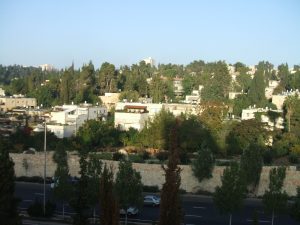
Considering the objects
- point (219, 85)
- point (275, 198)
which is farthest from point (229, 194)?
point (219, 85)

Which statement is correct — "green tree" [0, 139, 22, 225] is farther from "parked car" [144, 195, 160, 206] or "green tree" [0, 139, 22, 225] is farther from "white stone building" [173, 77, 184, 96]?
"white stone building" [173, 77, 184, 96]

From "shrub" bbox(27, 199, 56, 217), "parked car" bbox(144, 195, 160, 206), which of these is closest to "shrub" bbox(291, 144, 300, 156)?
"parked car" bbox(144, 195, 160, 206)

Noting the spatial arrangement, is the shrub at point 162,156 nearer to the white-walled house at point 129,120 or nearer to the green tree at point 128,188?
the white-walled house at point 129,120

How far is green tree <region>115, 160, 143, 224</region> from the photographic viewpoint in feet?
58.9

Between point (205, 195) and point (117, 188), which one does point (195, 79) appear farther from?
point (117, 188)

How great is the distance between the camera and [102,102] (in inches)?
2381

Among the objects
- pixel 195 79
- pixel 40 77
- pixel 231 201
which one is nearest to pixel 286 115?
pixel 231 201

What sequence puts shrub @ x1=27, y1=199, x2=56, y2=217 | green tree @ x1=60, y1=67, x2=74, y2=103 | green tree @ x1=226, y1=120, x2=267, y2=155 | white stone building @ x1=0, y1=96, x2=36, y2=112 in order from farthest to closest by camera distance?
white stone building @ x1=0, y1=96, x2=36, y2=112
green tree @ x1=60, y1=67, x2=74, y2=103
green tree @ x1=226, y1=120, x2=267, y2=155
shrub @ x1=27, y1=199, x2=56, y2=217

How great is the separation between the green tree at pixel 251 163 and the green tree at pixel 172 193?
580 inches

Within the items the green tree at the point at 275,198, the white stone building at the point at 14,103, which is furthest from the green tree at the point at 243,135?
the white stone building at the point at 14,103

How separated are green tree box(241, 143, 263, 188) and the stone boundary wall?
76cm

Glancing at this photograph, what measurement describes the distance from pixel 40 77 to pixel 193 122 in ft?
165

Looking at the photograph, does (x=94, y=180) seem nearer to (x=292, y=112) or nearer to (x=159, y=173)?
(x=159, y=173)

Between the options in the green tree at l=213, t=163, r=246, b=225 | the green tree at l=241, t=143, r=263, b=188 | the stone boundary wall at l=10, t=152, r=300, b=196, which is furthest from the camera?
the stone boundary wall at l=10, t=152, r=300, b=196
